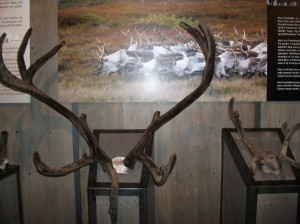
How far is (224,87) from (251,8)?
505 mm

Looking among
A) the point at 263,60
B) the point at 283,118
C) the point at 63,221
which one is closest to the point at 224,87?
the point at 263,60

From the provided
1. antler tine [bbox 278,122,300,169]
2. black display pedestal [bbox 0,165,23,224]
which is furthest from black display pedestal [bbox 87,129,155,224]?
antler tine [bbox 278,122,300,169]

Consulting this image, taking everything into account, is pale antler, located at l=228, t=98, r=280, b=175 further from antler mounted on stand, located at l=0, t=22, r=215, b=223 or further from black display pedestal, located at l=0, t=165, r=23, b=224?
black display pedestal, located at l=0, t=165, r=23, b=224

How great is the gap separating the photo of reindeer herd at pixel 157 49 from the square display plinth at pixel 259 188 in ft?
1.05

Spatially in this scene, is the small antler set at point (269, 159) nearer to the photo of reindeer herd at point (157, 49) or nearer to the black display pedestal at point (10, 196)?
the photo of reindeer herd at point (157, 49)

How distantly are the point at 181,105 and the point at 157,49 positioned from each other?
22.5 inches

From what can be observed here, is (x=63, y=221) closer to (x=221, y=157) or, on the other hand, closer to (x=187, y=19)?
(x=221, y=157)

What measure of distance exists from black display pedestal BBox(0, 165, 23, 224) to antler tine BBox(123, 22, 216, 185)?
0.76m

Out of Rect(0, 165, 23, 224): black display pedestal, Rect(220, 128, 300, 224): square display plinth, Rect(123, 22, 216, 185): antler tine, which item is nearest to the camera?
Rect(123, 22, 216, 185): antler tine

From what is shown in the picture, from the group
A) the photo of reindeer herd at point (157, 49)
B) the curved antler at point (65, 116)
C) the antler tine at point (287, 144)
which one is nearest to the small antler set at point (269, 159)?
the antler tine at point (287, 144)

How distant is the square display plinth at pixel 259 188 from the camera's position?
1.28 meters

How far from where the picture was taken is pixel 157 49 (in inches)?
67.1

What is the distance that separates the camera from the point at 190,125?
69.6 inches

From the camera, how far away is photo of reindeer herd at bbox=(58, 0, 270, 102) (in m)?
1.70
